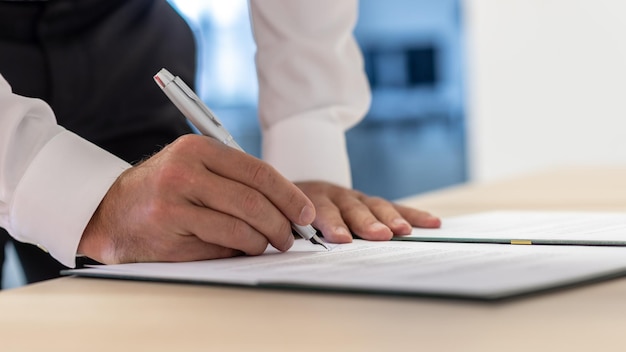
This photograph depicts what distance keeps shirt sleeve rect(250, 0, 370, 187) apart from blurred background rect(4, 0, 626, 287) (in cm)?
196

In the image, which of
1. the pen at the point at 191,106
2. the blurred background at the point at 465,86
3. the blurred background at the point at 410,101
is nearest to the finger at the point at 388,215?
the pen at the point at 191,106

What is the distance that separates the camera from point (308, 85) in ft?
4.32

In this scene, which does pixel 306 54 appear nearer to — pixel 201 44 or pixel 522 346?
pixel 522 346

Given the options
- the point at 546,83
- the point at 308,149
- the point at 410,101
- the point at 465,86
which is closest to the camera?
the point at 308,149

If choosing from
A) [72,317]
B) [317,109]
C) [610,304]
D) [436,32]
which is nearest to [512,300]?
[610,304]

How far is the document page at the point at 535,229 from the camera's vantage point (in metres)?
0.78

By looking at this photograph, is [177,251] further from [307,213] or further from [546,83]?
[546,83]

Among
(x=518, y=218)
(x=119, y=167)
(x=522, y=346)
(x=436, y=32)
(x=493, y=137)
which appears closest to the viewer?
(x=522, y=346)

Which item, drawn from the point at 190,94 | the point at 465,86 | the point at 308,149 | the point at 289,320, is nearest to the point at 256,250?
the point at 190,94

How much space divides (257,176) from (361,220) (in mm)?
180

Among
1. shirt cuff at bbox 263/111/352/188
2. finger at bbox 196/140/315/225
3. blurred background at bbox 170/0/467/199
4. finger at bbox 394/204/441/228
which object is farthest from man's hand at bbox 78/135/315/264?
blurred background at bbox 170/0/467/199

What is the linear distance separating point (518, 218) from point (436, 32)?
370cm

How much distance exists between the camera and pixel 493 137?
4.02 metres

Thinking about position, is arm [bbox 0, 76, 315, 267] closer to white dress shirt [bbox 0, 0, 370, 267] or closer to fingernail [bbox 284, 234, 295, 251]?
fingernail [bbox 284, 234, 295, 251]
